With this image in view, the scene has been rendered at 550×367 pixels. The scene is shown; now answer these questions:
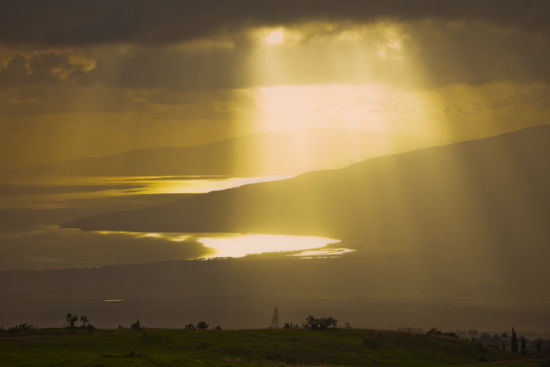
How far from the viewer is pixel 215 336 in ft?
237

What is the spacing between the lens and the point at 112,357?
47.3m

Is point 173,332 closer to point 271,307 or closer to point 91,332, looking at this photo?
point 91,332

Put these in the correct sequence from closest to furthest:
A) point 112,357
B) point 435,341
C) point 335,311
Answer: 1. point 112,357
2. point 435,341
3. point 335,311

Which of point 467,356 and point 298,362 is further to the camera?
point 467,356

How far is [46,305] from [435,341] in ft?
485

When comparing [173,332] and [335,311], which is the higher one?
[335,311]

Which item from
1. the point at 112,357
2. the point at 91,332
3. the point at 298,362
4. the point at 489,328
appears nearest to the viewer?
the point at 112,357

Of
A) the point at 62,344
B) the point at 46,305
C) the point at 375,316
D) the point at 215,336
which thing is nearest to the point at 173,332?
the point at 215,336

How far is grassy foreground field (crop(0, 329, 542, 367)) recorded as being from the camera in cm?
6262

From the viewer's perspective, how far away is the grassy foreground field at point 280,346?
2466 inches

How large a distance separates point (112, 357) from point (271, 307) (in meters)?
151

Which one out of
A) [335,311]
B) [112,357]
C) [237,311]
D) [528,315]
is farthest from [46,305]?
[112,357]

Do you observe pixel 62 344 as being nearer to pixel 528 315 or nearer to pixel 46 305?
pixel 46 305

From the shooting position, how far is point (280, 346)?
224ft
